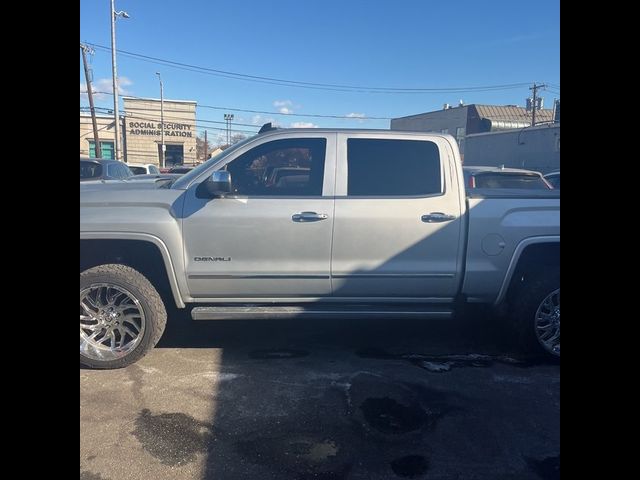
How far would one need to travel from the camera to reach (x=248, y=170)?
14.2 feet

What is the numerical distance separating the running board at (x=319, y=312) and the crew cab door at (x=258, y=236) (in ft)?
0.40

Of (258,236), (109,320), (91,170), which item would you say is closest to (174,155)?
(91,170)

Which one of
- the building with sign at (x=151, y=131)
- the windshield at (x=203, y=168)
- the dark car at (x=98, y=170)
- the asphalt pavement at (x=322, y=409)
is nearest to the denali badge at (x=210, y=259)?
the windshield at (x=203, y=168)

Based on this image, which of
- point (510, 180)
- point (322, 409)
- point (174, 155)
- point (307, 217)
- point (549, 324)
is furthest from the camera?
point (174, 155)

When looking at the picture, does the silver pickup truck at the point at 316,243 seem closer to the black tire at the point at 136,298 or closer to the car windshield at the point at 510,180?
the black tire at the point at 136,298

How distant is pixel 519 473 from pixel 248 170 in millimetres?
3073

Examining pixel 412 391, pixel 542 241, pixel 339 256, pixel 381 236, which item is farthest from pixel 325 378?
pixel 542 241

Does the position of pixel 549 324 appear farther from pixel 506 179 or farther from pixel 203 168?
pixel 506 179

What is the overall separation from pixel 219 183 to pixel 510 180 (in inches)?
228

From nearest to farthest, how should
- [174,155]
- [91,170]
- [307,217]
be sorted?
1. [307,217]
2. [91,170]
3. [174,155]

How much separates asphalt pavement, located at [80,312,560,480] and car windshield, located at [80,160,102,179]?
6.15 meters

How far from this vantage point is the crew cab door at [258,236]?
407 centimetres

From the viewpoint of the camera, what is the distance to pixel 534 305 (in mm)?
4285
